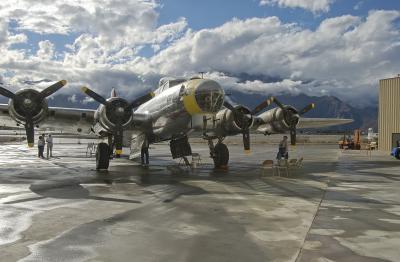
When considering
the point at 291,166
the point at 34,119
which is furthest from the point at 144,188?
the point at 291,166

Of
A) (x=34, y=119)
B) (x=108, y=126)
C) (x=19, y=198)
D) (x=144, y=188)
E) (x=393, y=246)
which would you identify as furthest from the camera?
(x=108, y=126)

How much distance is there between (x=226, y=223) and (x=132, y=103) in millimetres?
10788

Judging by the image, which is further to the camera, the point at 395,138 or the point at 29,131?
the point at 395,138

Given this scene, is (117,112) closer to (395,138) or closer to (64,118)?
(64,118)

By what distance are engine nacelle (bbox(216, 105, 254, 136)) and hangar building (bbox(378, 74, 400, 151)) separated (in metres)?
24.2

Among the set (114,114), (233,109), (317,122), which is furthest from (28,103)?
(317,122)

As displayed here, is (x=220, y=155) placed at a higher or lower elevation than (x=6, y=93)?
lower

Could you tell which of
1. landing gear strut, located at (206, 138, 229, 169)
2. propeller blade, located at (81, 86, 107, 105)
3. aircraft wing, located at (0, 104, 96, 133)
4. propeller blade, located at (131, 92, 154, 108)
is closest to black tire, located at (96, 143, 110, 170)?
aircraft wing, located at (0, 104, 96, 133)

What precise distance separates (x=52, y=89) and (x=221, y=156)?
26.9 feet

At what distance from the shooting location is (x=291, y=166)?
64.6 ft

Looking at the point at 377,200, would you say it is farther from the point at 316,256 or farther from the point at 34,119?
the point at 34,119

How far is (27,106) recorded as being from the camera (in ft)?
52.0

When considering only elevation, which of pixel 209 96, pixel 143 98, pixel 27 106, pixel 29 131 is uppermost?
pixel 143 98

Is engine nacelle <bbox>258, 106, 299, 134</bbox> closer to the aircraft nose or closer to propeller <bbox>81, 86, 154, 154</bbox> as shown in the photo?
the aircraft nose
